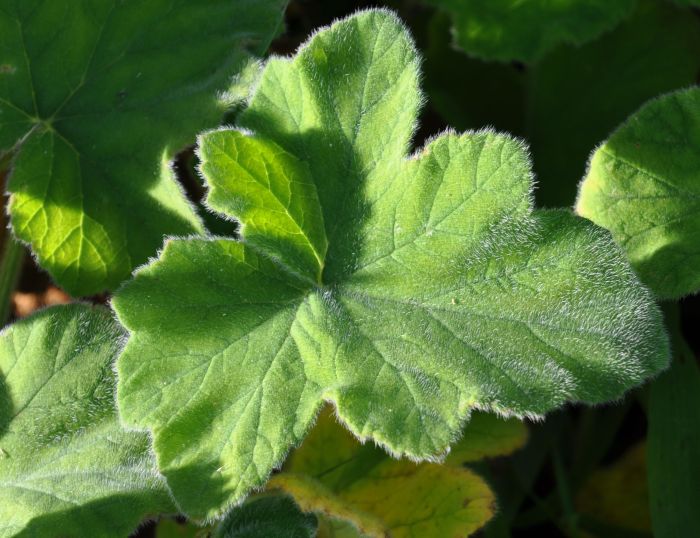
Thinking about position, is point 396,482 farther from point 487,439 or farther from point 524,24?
point 524,24

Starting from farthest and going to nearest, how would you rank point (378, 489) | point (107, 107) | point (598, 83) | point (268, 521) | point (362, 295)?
point (598, 83)
point (378, 489)
point (107, 107)
point (268, 521)
point (362, 295)

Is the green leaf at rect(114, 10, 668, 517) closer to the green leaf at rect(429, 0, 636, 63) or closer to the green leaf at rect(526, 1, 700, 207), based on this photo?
the green leaf at rect(429, 0, 636, 63)

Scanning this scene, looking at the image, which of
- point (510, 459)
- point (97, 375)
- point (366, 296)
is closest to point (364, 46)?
point (366, 296)

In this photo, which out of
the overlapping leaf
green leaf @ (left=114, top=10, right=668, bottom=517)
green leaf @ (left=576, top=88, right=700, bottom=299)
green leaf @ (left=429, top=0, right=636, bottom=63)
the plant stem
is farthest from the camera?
green leaf @ (left=429, top=0, right=636, bottom=63)

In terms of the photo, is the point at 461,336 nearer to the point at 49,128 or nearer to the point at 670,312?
the point at 670,312

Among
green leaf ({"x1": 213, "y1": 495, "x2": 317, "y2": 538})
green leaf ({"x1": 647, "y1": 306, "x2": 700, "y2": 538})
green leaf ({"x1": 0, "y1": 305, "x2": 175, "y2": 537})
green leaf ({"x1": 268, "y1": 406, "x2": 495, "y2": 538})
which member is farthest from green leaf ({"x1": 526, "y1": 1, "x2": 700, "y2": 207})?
green leaf ({"x1": 0, "y1": 305, "x2": 175, "y2": 537})

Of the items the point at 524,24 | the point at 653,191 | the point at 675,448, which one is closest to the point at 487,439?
the point at 675,448

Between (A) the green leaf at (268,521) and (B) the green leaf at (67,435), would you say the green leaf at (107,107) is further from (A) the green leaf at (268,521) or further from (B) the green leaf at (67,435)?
(A) the green leaf at (268,521)
